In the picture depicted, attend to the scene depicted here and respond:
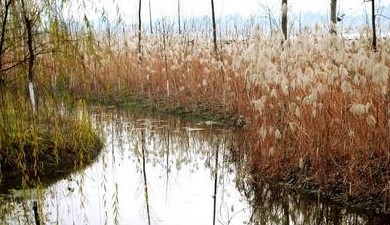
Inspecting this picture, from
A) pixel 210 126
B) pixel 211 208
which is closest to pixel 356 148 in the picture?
pixel 211 208

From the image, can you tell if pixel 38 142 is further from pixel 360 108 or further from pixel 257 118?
pixel 360 108

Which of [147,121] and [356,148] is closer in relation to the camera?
[356,148]

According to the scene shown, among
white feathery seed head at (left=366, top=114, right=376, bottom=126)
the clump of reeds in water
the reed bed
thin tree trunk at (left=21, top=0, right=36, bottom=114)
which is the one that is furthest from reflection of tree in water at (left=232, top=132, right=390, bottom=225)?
thin tree trunk at (left=21, top=0, right=36, bottom=114)

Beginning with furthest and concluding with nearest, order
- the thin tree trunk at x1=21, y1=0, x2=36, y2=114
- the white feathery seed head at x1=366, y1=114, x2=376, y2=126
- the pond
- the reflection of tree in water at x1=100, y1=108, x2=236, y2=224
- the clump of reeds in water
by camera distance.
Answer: the reflection of tree in water at x1=100, y1=108, x2=236, y2=224 < the clump of reeds in water < the thin tree trunk at x1=21, y1=0, x2=36, y2=114 < the pond < the white feathery seed head at x1=366, y1=114, x2=376, y2=126

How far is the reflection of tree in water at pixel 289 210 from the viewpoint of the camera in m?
4.55

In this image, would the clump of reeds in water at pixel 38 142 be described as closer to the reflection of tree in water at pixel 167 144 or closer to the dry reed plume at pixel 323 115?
the reflection of tree in water at pixel 167 144

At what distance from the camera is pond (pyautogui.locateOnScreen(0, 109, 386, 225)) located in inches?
182

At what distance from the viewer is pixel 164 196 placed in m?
5.24

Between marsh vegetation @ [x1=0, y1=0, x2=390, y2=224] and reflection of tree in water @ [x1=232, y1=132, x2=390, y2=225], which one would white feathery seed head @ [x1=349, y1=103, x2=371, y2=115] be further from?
reflection of tree in water @ [x1=232, y1=132, x2=390, y2=225]

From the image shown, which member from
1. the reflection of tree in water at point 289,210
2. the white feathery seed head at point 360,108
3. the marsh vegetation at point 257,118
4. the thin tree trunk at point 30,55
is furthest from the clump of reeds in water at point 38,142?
the white feathery seed head at point 360,108

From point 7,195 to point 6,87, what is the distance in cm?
100

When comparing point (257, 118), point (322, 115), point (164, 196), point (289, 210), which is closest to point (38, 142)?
point (164, 196)

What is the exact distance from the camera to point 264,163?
562 centimetres

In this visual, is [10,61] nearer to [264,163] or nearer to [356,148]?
[264,163]
